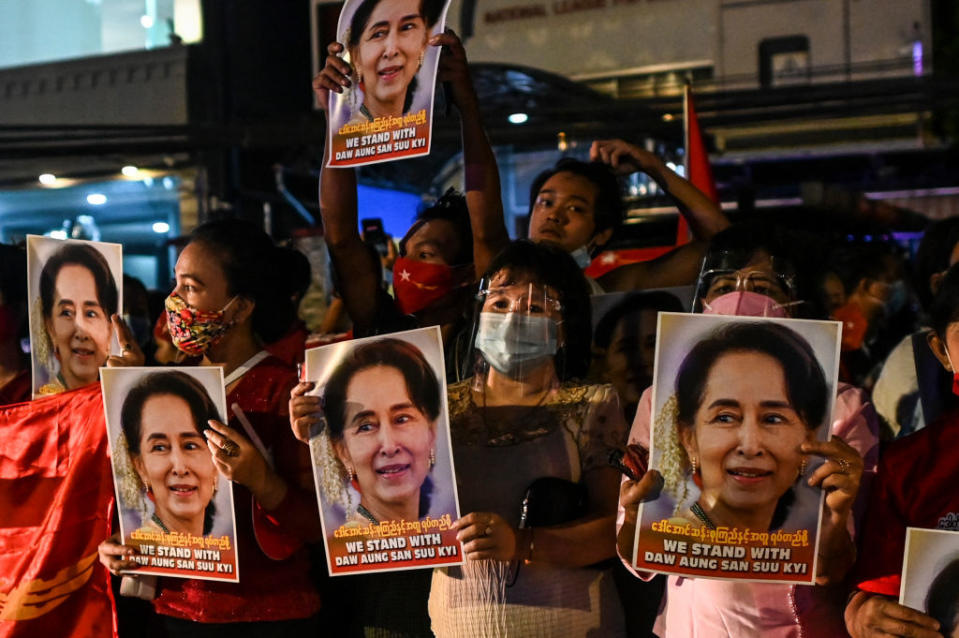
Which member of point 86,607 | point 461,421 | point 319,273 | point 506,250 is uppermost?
point 319,273

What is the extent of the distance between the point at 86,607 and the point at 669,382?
183cm

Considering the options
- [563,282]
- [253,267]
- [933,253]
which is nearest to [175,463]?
[253,267]

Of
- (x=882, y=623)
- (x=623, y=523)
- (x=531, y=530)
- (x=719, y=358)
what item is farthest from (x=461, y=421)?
(x=882, y=623)

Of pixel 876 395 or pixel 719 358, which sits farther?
pixel 876 395

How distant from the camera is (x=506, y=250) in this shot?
261 centimetres

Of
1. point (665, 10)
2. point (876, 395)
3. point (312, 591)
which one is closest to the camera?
point (312, 591)

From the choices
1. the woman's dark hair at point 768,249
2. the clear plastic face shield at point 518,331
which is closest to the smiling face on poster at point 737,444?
the clear plastic face shield at point 518,331

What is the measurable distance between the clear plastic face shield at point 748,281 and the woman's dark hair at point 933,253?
1.19m

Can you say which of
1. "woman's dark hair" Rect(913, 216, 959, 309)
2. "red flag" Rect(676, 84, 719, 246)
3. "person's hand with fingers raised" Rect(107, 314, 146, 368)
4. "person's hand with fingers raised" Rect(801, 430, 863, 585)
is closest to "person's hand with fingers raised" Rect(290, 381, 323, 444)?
"person's hand with fingers raised" Rect(107, 314, 146, 368)

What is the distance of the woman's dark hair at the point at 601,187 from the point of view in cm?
349

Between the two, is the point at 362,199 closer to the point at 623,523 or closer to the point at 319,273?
the point at 319,273

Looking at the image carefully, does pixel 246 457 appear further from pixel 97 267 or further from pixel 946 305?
pixel 946 305

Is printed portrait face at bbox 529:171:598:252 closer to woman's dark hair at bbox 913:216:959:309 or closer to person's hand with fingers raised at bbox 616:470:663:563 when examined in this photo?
woman's dark hair at bbox 913:216:959:309

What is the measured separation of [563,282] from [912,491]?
874mm
